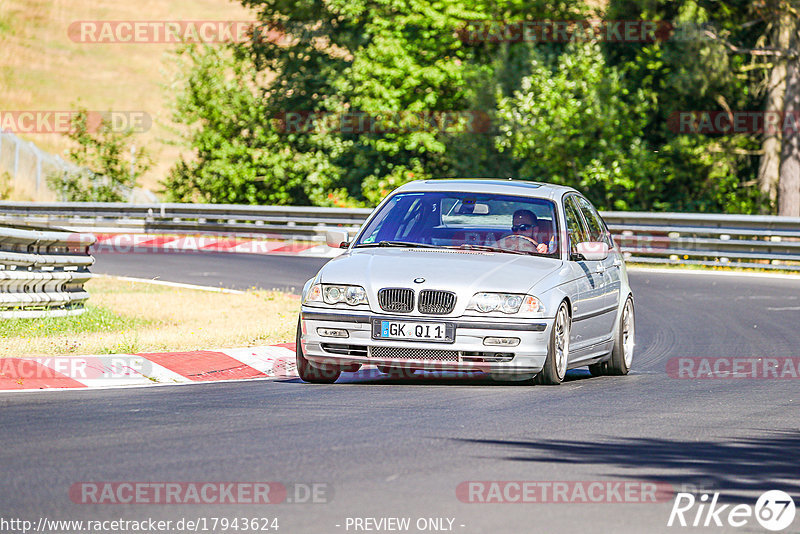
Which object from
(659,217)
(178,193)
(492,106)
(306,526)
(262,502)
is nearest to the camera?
(306,526)

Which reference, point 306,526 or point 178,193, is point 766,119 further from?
point 306,526

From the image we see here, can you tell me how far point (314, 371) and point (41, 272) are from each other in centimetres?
479

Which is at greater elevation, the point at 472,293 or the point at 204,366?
the point at 472,293

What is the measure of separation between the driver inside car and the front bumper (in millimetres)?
1186

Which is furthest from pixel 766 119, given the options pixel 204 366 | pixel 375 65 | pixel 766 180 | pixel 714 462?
pixel 714 462

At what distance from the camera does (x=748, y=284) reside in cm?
2294

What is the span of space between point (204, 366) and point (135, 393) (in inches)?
66.9

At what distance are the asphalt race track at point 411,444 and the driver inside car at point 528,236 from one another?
111cm

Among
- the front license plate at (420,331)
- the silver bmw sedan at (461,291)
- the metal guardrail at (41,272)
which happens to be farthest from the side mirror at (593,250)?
the metal guardrail at (41,272)

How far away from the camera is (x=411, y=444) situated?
7.59m

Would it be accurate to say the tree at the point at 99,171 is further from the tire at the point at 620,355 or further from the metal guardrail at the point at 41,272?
the tire at the point at 620,355

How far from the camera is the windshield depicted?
11.2 meters

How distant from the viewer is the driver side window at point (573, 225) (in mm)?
11539
